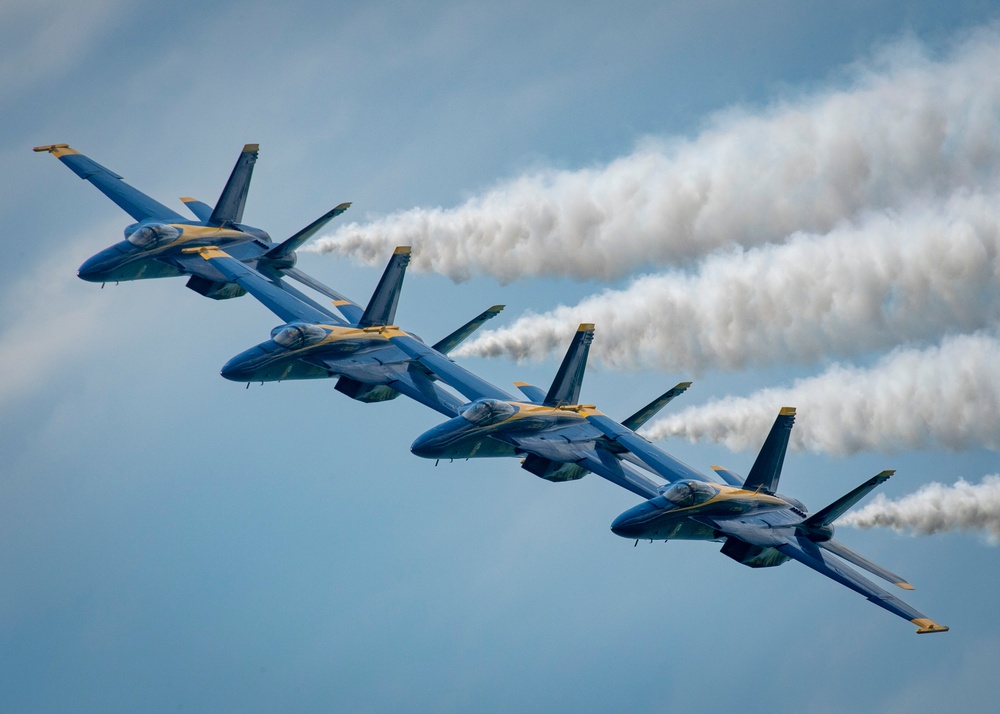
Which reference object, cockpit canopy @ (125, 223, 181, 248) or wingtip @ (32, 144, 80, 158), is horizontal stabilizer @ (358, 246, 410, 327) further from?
wingtip @ (32, 144, 80, 158)

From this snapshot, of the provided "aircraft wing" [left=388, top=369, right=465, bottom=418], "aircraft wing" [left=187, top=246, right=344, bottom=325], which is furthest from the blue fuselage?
"aircraft wing" [left=388, top=369, right=465, bottom=418]

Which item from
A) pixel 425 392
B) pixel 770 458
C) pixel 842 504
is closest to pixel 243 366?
pixel 425 392

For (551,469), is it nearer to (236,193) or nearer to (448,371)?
(448,371)

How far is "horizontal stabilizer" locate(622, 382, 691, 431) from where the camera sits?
98.0 meters

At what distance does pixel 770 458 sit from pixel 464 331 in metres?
24.0

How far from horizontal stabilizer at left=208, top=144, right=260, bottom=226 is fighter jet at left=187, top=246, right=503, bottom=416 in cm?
1467

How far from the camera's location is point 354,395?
101812mm

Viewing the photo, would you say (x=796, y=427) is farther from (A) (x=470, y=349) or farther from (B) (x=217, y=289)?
(B) (x=217, y=289)

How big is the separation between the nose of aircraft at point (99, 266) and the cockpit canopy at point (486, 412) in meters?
32.4

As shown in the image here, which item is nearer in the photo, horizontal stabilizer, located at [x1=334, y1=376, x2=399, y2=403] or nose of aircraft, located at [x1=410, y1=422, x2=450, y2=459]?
nose of aircraft, located at [x1=410, y1=422, x2=450, y2=459]

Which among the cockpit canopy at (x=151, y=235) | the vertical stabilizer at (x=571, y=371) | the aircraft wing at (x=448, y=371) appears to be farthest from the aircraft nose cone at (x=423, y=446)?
the cockpit canopy at (x=151, y=235)

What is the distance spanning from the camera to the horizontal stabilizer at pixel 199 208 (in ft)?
387

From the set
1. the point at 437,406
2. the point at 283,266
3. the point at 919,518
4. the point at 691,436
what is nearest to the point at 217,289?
the point at 283,266

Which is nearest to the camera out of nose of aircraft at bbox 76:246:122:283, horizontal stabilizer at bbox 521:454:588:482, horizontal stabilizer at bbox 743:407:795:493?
horizontal stabilizer at bbox 743:407:795:493
